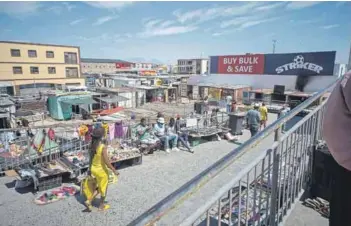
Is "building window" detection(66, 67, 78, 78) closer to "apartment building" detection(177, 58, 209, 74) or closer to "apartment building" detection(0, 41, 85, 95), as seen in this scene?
"apartment building" detection(0, 41, 85, 95)

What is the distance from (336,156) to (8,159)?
8.84 m

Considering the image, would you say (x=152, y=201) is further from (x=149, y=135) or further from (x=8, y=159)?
(x=8, y=159)

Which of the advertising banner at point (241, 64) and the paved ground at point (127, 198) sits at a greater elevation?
the advertising banner at point (241, 64)

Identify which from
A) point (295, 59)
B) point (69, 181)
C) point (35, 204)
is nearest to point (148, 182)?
point (69, 181)

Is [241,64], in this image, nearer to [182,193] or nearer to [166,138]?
[166,138]

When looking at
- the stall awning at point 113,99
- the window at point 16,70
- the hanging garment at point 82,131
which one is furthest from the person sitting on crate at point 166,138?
the window at point 16,70

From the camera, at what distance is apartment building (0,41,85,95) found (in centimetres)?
3472

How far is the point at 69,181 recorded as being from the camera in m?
6.64

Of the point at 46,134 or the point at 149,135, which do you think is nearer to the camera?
the point at 46,134

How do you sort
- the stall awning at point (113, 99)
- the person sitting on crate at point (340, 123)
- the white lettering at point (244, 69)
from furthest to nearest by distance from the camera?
the white lettering at point (244, 69) → the stall awning at point (113, 99) → the person sitting on crate at point (340, 123)

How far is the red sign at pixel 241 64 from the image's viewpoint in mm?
29828

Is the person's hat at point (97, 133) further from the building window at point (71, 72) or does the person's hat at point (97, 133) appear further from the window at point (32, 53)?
the building window at point (71, 72)

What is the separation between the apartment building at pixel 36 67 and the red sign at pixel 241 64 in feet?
81.9

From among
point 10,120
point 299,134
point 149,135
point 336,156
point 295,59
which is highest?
point 295,59
